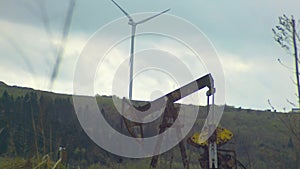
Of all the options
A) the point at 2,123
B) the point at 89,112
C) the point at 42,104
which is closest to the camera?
the point at 42,104

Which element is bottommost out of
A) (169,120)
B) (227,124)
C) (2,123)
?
(2,123)

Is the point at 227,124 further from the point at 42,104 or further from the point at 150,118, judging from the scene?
Answer: the point at 42,104

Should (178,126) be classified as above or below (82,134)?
above

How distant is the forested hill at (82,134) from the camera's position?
331cm

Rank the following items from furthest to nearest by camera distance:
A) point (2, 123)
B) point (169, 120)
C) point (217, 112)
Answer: point (169, 120) → point (217, 112) → point (2, 123)

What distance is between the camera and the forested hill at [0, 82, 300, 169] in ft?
10.9

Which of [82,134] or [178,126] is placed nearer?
[82,134]

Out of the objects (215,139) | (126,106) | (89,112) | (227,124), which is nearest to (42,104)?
(89,112)

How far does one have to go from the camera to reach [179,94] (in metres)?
14.7

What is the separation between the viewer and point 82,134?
13961mm

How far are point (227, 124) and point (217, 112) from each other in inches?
1994

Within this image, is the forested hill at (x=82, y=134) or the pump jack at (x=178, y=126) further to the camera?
the pump jack at (x=178, y=126)

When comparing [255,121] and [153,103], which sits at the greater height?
[255,121]

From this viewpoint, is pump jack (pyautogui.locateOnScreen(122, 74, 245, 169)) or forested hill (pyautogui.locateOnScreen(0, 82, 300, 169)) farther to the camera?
pump jack (pyautogui.locateOnScreen(122, 74, 245, 169))
